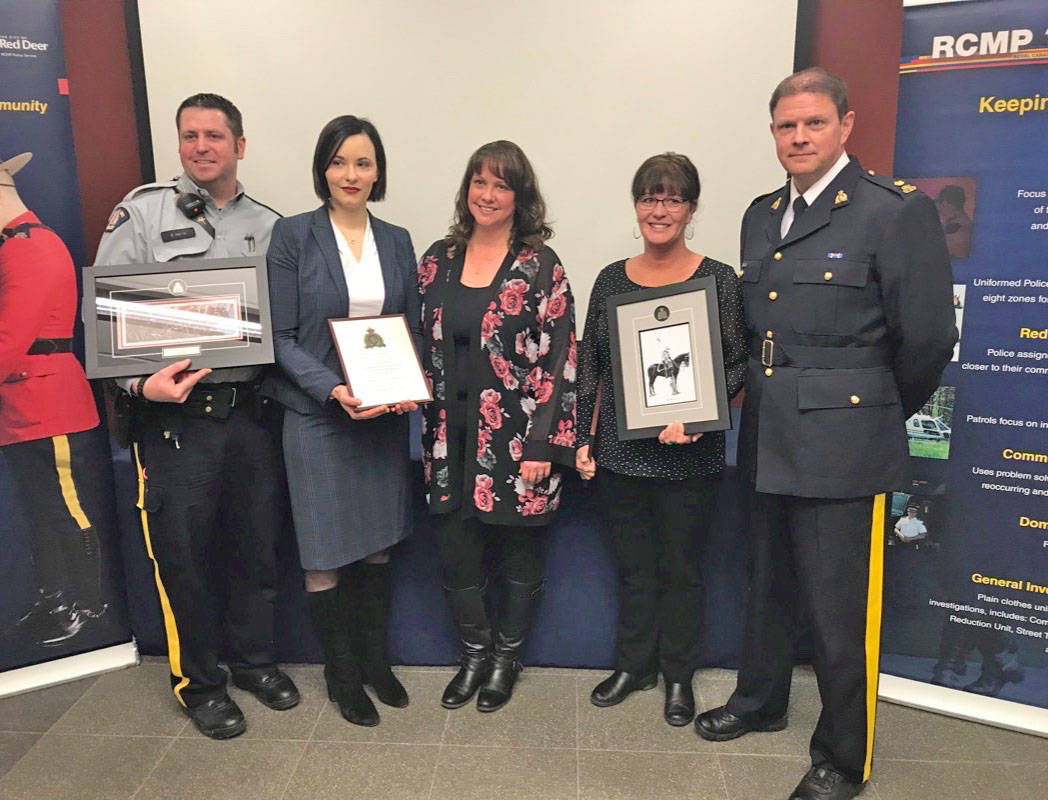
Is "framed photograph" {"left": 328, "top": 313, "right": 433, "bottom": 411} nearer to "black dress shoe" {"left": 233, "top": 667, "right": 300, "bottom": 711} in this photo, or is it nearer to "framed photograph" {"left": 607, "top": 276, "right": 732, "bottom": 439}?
"framed photograph" {"left": 607, "top": 276, "right": 732, "bottom": 439}

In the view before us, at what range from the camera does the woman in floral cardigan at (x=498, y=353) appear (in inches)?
81.5

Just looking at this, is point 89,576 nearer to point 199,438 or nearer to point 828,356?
point 199,438

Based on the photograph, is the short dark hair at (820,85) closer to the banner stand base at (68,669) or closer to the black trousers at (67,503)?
the black trousers at (67,503)

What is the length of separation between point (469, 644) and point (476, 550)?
332 mm

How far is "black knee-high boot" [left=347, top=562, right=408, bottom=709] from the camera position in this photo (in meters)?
2.31

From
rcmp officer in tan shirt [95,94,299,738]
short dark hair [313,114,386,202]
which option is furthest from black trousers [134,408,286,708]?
short dark hair [313,114,386,202]

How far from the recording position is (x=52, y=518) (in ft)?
8.09

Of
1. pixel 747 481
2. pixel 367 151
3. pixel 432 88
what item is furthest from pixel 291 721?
pixel 432 88

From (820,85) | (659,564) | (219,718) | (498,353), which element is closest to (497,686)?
(659,564)

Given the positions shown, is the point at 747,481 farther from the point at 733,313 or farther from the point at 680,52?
the point at 680,52

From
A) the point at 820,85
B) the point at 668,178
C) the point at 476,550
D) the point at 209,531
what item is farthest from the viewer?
the point at 476,550

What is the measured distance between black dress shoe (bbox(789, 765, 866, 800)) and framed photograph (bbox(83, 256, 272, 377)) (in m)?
1.82

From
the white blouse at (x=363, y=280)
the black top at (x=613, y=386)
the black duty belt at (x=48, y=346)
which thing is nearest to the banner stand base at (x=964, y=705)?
the black top at (x=613, y=386)

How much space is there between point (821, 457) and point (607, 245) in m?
1.36
